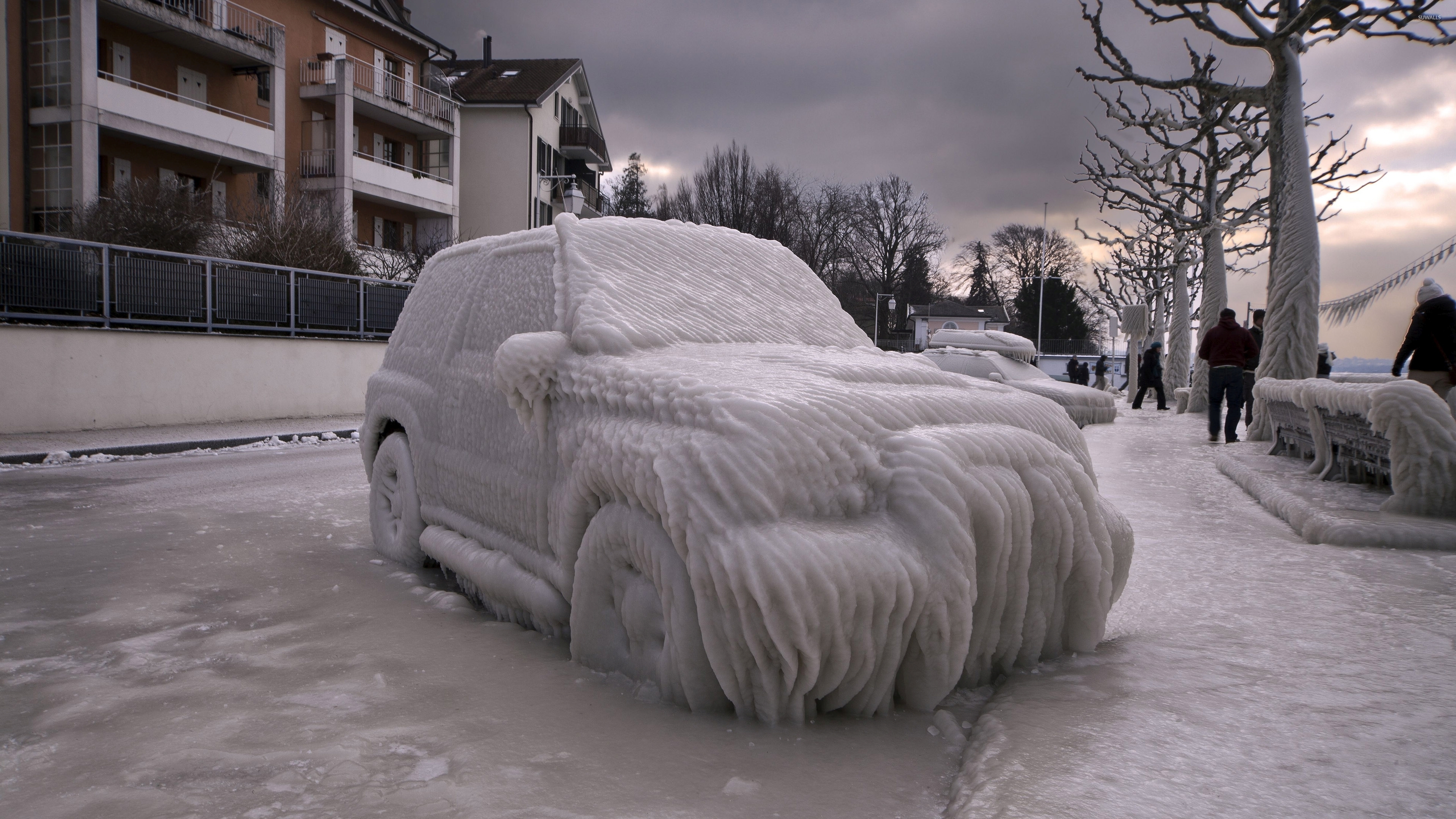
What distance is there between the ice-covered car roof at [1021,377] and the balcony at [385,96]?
20988 mm

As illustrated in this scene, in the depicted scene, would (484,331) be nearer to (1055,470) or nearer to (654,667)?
(654,667)

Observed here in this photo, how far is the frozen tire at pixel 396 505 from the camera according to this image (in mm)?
3992

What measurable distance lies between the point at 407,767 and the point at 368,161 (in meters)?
27.7

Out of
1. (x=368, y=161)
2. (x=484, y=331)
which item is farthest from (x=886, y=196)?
(x=484, y=331)

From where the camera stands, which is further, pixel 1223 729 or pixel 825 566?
pixel 1223 729

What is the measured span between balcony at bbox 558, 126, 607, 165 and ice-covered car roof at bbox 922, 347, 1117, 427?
100ft

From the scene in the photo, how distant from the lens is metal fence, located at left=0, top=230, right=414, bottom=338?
1009 cm

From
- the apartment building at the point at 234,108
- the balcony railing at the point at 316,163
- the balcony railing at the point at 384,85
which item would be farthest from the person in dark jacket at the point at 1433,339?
Answer: the balcony railing at the point at 384,85

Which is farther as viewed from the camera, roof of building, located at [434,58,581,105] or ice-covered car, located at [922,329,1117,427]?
roof of building, located at [434,58,581,105]

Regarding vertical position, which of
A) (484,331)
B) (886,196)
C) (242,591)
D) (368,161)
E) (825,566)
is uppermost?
(886,196)

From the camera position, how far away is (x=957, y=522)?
225 cm

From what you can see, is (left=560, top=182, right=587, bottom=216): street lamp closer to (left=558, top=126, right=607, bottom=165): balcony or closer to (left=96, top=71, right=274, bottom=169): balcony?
(left=96, top=71, right=274, bottom=169): balcony

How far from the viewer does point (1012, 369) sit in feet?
39.9

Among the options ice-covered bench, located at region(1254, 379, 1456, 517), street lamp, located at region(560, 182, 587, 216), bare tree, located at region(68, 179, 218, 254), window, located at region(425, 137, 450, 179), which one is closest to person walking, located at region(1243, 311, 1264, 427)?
ice-covered bench, located at region(1254, 379, 1456, 517)
